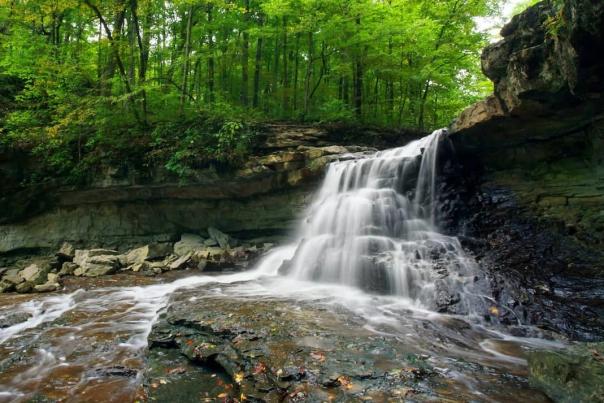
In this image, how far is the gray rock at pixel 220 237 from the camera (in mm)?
13228

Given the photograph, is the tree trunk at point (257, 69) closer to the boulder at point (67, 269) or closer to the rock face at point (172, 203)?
the rock face at point (172, 203)

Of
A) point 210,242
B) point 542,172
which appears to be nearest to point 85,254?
point 210,242

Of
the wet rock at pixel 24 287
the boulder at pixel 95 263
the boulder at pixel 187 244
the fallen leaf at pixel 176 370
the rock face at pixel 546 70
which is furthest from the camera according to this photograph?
the boulder at pixel 187 244

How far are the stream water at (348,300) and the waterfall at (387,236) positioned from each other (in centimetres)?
3

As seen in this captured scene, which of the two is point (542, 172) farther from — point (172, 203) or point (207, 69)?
point (207, 69)

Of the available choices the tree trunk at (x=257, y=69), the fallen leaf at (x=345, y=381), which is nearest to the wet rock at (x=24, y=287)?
the fallen leaf at (x=345, y=381)

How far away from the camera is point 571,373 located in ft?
11.0

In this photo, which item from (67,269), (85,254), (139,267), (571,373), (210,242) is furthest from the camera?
(210,242)

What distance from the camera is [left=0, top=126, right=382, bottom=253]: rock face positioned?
12.3 m

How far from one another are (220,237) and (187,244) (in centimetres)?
119

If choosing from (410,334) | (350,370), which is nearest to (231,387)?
(350,370)

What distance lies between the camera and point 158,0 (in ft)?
51.2

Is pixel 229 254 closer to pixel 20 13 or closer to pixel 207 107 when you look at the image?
pixel 207 107

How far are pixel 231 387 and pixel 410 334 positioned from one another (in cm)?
255
